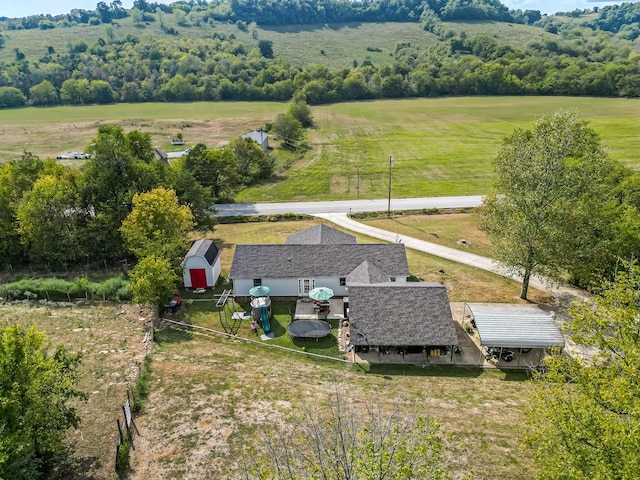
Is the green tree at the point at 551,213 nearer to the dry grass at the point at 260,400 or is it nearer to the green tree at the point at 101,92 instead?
the dry grass at the point at 260,400

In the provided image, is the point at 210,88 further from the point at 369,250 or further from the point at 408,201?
the point at 369,250

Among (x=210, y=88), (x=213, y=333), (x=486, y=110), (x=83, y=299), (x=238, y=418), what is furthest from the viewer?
(x=210, y=88)

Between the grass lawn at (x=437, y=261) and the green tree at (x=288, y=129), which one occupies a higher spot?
the green tree at (x=288, y=129)

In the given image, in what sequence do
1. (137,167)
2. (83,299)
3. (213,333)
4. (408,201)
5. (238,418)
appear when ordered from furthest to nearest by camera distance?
(408,201)
(137,167)
(83,299)
(213,333)
(238,418)

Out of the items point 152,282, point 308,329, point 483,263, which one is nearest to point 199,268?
point 152,282

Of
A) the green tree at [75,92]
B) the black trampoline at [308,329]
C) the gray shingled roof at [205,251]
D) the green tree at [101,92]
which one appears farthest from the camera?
the green tree at [101,92]

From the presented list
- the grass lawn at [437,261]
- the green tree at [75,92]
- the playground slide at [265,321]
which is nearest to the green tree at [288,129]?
the grass lawn at [437,261]

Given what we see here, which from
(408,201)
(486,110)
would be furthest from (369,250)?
(486,110)

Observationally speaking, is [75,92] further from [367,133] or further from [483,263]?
[483,263]
